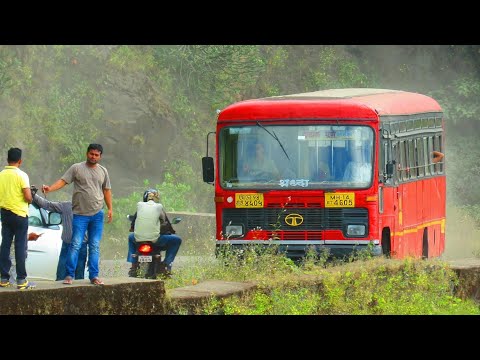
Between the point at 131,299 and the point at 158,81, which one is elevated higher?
the point at 158,81

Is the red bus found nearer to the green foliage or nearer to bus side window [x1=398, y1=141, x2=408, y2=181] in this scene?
bus side window [x1=398, y1=141, x2=408, y2=181]

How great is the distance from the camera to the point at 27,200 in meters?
14.4

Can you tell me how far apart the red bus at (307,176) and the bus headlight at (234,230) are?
0.02m

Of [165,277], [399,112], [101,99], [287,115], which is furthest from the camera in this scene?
[101,99]

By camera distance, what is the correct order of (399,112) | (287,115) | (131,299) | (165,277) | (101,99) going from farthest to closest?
(101,99) < (399,112) < (287,115) < (165,277) < (131,299)

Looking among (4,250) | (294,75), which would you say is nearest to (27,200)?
(4,250)

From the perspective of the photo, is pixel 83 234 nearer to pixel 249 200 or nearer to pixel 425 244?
pixel 249 200

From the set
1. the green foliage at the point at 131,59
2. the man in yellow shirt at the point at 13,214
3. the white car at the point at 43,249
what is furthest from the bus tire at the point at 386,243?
the green foliage at the point at 131,59

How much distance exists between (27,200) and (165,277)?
5629mm

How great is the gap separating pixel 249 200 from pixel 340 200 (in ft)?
4.59

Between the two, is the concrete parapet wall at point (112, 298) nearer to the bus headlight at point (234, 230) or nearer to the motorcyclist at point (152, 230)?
the motorcyclist at point (152, 230)

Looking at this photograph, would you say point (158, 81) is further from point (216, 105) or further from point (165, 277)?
point (165, 277)

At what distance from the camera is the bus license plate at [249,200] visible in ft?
68.4

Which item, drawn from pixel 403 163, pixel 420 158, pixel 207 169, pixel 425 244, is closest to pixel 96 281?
pixel 207 169
